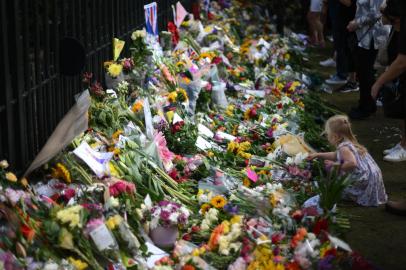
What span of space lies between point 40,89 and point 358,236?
2315mm

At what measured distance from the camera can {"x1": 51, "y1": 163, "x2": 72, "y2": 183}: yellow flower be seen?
4598 mm

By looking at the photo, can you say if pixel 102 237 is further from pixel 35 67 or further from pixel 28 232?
pixel 35 67

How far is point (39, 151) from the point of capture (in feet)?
16.0

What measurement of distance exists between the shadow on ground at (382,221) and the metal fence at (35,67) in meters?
2.14

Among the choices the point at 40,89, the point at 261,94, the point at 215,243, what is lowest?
the point at 261,94

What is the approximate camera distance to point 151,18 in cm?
833

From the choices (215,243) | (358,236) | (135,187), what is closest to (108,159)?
(135,187)

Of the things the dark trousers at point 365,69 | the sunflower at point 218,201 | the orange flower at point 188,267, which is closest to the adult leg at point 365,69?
the dark trousers at point 365,69

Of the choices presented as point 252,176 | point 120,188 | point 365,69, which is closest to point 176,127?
point 252,176

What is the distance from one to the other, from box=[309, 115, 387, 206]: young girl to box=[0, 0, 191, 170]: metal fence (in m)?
1.98

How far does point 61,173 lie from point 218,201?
1.02 m

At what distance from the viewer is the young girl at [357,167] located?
19.4 feet

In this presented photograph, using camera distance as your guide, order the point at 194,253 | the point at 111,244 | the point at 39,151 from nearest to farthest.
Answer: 1. the point at 111,244
2. the point at 194,253
3. the point at 39,151

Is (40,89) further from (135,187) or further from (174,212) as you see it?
(174,212)
